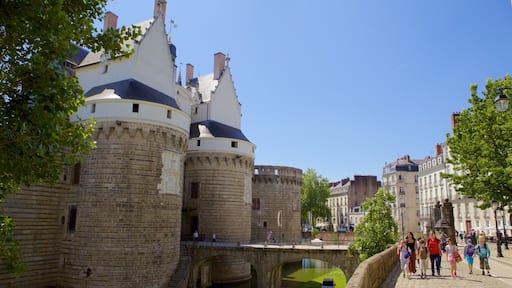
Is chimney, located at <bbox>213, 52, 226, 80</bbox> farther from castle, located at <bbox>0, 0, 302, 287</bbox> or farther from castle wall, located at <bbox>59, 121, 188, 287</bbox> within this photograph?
castle wall, located at <bbox>59, 121, 188, 287</bbox>

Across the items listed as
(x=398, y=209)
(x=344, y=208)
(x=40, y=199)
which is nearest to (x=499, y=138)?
(x=40, y=199)

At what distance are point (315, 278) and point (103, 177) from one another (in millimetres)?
20613

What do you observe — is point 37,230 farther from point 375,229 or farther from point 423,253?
point 423,253

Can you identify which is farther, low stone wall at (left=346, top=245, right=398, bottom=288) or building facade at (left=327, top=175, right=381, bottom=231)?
building facade at (left=327, top=175, right=381, bottom=231)

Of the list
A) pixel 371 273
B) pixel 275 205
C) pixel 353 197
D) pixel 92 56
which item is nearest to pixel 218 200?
pixel 275 205

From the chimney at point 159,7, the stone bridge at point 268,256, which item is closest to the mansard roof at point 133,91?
the chimney at point 159,7

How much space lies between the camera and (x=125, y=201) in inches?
698

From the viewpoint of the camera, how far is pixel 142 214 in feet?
59.2

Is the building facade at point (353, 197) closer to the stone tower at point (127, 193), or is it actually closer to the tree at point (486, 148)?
the tree at point (486, 148)

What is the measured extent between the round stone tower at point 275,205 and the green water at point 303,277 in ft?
A: 10.0

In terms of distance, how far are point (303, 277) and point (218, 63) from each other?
65.7ft

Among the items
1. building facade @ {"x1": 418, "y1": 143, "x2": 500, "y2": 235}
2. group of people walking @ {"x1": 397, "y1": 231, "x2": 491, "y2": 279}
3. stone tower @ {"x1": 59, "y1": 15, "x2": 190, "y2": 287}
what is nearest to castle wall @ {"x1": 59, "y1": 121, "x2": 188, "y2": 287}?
stone tower @ {"x1": 59, "y1": 15, "x2": 190, "y2": 287}

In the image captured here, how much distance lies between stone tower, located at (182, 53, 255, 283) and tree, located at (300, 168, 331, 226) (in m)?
26.7

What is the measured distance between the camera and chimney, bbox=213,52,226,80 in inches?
1248
